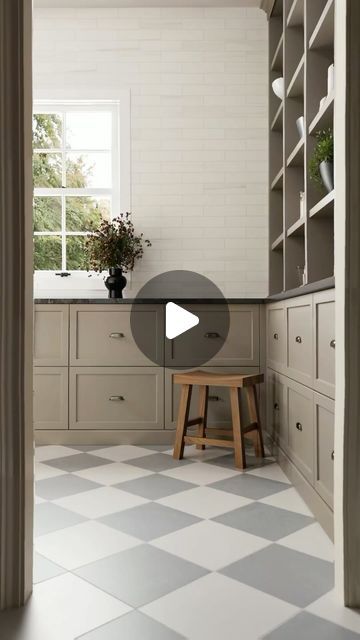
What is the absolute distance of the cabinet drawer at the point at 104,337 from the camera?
12.0 ft

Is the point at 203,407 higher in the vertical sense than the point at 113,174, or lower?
lower

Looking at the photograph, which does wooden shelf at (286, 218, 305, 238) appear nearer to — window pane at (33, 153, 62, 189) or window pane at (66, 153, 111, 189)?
window pane at (66, 153, 111, 189)

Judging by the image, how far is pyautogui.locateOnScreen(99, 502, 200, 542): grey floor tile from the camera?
2094mm

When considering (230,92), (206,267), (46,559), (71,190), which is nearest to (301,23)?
(230,92)

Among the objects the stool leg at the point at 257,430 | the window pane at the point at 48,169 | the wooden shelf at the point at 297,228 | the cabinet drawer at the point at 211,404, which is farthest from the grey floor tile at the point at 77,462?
the window pane at the point at 48,169

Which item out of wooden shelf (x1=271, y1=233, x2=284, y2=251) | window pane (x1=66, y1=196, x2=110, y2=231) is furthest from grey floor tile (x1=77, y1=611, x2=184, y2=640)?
window pane (x1=66, y1=196, x2=110, y2=231)

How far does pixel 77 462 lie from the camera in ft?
10.5

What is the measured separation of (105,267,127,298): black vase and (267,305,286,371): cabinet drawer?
1.09 metres

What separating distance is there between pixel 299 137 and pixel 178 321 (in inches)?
53.5

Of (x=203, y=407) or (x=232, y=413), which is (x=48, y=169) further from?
(x=232, y=413)

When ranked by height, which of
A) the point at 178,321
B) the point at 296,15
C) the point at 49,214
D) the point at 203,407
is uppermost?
the point at 296,15

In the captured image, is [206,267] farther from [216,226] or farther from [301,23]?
[301,23]

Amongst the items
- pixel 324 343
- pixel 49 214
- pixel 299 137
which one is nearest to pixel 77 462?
pixel 324 343

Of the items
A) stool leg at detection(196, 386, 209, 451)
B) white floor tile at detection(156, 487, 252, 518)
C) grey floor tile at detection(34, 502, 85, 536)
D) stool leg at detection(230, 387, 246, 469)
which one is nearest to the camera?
grey floor tile at detection(34, 502, 85, 536)
